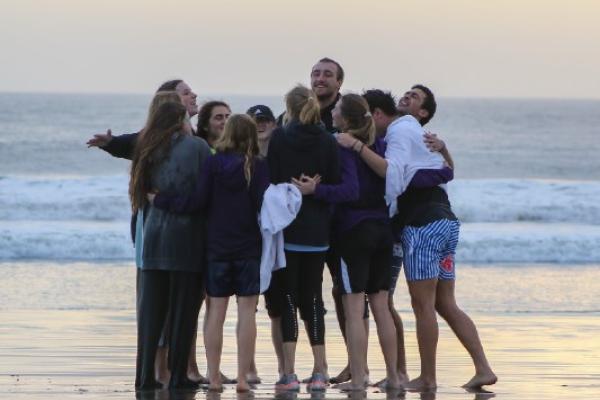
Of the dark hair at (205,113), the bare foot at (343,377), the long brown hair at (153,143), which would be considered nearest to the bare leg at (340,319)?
the bare foot at (343,377)

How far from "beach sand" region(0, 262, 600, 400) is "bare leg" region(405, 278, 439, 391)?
105 mm

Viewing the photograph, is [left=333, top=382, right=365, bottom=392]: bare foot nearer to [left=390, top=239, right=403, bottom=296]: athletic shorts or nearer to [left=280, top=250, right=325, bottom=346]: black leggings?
[left=280, top=250, right=325, bottom=346]: black leggings

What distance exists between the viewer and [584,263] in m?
17.7

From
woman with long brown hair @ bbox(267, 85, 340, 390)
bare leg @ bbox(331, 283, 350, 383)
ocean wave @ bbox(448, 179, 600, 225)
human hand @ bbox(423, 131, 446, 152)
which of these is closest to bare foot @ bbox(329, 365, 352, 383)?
bare leg @ bbox(331, 283, 350, 383)

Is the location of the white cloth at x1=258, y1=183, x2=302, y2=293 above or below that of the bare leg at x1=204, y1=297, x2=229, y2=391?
above

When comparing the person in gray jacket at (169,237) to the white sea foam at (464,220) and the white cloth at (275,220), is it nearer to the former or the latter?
the white cloth at (275,220)

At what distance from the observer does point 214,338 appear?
23.1 feet

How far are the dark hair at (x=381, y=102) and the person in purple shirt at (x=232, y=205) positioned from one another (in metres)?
0.85

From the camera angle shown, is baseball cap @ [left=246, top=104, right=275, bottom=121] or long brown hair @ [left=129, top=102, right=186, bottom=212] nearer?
long brown hair @ [left=129, top=102, right=186, bottom=212]

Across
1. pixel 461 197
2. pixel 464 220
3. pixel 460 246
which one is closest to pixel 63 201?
pixel 464 220

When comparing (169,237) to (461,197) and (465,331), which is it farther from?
(461,197)

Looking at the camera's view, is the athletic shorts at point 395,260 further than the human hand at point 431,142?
Yes

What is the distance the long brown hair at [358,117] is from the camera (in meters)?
7.14

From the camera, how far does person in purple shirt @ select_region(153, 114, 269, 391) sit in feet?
22.5
